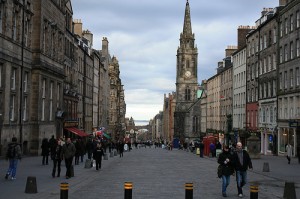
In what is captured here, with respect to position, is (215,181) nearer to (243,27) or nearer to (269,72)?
(269,72)

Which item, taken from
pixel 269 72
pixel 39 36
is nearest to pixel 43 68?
pixel 39 36

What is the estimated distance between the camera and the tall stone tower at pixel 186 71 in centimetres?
14888

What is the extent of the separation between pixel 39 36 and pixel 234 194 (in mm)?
28387

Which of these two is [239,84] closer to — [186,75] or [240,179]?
[240,179]

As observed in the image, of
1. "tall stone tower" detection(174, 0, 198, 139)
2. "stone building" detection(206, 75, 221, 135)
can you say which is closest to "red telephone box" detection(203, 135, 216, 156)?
"stone building" detection(206, 75, 221, 135)

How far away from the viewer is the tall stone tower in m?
149

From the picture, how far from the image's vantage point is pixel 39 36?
42.4 metres

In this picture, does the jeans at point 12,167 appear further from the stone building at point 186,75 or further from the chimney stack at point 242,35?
the stone building at point 186,75

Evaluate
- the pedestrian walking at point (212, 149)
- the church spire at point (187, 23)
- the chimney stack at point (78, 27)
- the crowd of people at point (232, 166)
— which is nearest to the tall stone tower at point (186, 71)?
the church spire at point (187, 23)

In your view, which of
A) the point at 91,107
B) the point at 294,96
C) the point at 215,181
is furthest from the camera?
the point at 91,107

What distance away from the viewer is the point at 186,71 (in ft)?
488

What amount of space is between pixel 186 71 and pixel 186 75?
1.22 m

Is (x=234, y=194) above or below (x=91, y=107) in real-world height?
below

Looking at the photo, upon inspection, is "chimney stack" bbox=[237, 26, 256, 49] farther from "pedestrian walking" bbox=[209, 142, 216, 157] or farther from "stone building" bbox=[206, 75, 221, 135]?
"pedestrian walking" bbox=[209, 142, 216, 157]
